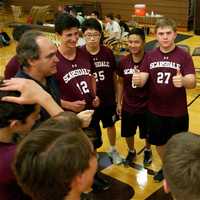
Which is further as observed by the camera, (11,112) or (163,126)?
(163,126)

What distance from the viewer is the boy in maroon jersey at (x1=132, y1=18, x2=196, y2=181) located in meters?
3.89

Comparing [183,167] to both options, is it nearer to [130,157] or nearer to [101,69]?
[101,69]

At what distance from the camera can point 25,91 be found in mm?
2291

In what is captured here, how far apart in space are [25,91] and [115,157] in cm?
299

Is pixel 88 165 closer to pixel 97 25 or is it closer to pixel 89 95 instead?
pixel 89 95

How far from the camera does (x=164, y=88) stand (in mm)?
3996

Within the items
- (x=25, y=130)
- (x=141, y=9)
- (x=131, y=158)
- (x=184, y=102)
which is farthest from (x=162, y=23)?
(x=141, y=9)

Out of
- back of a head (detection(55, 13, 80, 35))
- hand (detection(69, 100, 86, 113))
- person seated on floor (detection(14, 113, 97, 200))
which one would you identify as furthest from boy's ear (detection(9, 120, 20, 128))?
back of a head (detection(55, 13, 80, 35))

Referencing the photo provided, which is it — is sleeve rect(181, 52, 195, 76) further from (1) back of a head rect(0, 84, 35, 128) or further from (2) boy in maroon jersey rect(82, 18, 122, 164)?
(1) back of a head rect(0, 84, 35, 128)

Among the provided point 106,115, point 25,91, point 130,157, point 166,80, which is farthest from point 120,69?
point 25,91

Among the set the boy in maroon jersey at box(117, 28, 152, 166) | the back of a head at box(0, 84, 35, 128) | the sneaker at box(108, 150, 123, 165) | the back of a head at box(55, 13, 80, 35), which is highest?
the back of a head at box(55, 13, 80, 35)

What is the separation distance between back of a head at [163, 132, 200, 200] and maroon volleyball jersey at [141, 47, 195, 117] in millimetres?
2405

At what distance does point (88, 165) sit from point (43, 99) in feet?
3.34

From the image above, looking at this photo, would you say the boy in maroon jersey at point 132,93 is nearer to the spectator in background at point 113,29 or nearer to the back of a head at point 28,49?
the back of a head at point 28,49
